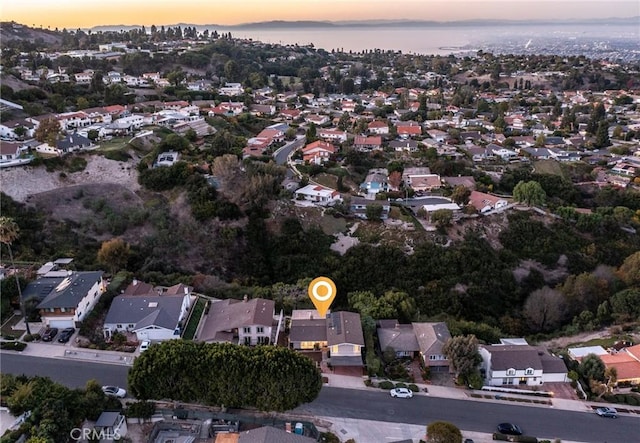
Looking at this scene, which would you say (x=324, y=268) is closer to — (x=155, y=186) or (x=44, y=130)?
(x=155, y=186)

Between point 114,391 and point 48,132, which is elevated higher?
point 48,132

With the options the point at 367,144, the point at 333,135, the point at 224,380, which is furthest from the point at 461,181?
the point at 224,380

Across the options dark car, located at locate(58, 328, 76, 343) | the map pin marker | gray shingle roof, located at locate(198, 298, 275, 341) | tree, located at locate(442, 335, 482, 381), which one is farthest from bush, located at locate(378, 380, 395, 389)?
dark car, located at locate(58, 328, 76, 343)

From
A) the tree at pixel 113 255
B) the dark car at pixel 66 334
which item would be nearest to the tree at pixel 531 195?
the tree at pixel 113 255

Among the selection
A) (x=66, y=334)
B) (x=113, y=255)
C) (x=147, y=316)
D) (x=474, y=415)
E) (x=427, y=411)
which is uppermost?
(x=113, y=255)

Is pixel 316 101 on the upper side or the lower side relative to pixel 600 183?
upper

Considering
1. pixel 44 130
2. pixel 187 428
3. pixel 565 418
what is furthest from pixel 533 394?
pixel 44 130

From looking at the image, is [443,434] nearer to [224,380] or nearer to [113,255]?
[224,380]
